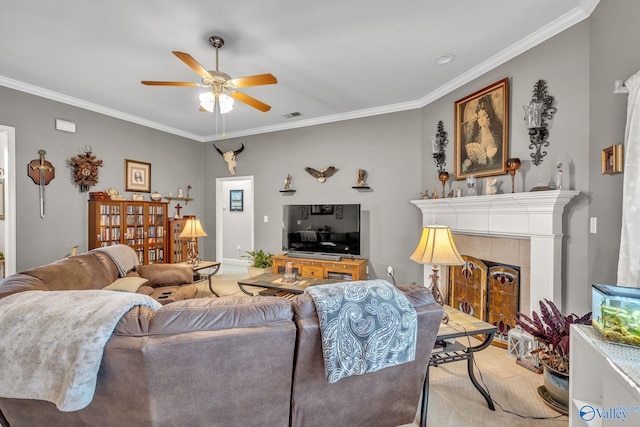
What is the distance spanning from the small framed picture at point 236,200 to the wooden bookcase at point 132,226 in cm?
223

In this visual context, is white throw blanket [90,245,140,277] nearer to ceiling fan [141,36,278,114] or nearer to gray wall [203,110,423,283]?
ceiling fan [141,36,278,114]

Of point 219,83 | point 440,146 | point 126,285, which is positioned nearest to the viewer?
point 219,83

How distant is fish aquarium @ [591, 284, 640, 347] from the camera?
1.21 m

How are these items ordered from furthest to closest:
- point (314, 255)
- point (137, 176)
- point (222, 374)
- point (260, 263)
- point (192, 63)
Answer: point (260, 263) → point (137, 176) → point (314, 255) → point (192, 63) → point (222, 374)

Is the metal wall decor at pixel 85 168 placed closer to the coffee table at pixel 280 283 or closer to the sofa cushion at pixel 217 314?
the coffee table at pixel 280 283

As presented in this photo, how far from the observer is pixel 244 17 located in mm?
2305

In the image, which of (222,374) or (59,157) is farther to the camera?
(59,157)

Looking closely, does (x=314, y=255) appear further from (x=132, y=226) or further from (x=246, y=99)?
(x=132, y=226)

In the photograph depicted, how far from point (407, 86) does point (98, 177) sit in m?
4.59

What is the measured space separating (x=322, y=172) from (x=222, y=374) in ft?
12.9

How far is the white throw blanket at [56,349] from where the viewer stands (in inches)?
42.0

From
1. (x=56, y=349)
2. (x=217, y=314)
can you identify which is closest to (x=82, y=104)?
(x=56, y=349)

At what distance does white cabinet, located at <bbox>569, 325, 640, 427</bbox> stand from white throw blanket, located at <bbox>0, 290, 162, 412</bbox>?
190 cm

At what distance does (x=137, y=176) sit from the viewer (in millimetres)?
4863
